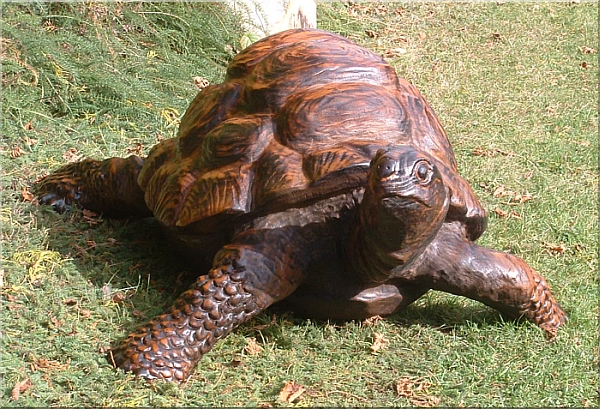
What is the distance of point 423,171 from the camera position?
3.07 metres

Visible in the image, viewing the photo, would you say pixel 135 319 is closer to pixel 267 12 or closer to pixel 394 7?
pixel 267 12

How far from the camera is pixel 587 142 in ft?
22.3

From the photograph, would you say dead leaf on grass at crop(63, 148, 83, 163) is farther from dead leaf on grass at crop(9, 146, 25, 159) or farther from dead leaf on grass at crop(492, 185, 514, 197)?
dead leaf on grass at crop(492, 185, 514, 197)

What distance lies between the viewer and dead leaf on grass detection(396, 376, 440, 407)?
3.36 metres

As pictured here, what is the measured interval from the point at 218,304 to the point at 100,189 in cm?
156

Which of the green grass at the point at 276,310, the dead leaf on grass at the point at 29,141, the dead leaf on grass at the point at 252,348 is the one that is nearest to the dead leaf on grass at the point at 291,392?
the green grass at the point at 276,310

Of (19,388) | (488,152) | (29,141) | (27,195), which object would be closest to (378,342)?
(19,388)

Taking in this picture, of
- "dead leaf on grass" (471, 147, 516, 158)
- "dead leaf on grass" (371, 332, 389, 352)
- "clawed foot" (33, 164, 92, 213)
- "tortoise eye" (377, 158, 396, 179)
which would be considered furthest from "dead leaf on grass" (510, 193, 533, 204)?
"clawed foot" (33, 164, 92, 213)

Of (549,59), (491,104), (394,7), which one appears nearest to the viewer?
(491,104)

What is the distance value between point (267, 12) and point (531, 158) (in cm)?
278

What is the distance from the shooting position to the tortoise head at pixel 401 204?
9.98 ft

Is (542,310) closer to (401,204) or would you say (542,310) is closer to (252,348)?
(401,204)

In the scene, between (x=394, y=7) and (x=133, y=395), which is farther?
(x=394, y=7)

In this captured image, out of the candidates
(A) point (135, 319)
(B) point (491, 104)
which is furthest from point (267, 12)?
(A) point (135, 319)
